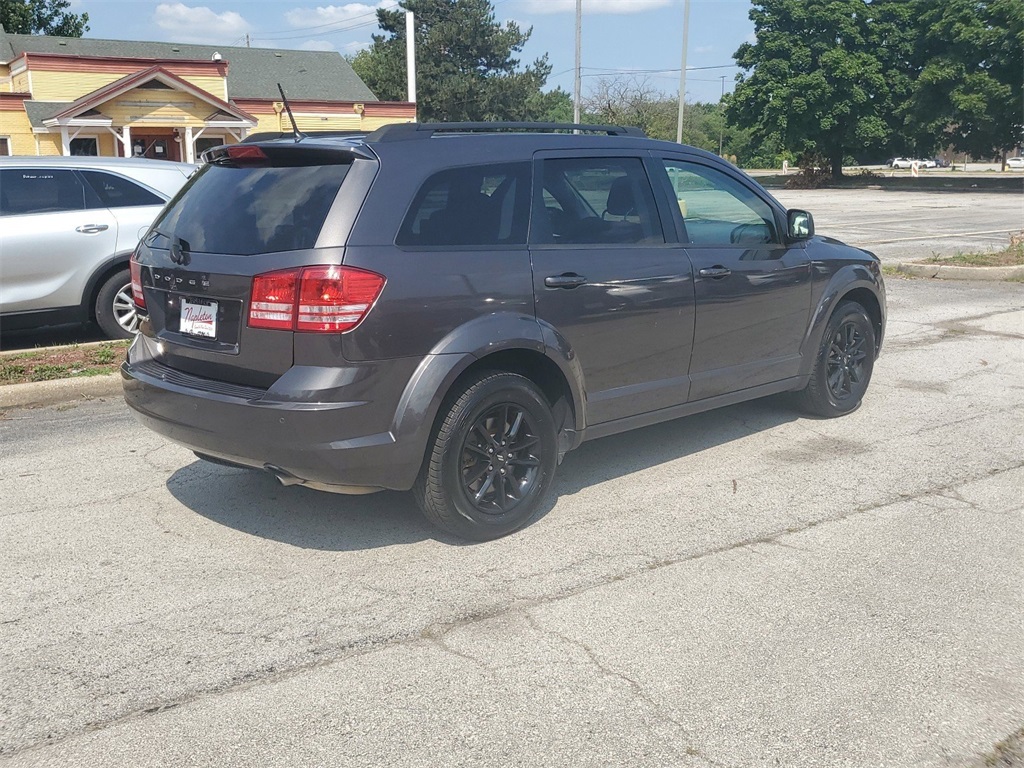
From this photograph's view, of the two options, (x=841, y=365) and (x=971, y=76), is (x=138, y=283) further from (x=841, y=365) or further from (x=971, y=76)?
(x=971, y=76)

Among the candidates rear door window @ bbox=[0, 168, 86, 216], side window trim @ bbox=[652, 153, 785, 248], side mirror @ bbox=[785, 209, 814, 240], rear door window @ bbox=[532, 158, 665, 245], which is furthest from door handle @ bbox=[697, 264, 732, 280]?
rear door window @ bbox=[0, 168, 86, 216]

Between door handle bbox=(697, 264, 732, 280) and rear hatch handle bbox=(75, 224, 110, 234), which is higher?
rear hatch handle bbox=(75, 224, 110, 234)

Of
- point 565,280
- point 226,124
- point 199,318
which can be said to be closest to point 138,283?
point 199,318

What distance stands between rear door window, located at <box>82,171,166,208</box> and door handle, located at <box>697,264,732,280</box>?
545cm

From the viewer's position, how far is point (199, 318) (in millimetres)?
4461

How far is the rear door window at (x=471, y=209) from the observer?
437 cm

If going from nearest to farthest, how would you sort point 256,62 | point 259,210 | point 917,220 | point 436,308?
point 436,308 < point 259,210 < point 917,220 < point 256,62

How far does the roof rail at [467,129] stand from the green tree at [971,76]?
1749 inches

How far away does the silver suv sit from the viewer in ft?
26.9

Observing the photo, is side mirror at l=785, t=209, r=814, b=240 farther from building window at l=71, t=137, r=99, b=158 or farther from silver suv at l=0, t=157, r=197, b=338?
building window at l=71, t=137, r=99, b=158

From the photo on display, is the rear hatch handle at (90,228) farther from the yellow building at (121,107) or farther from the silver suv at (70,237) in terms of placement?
the yellow building at (121,107)

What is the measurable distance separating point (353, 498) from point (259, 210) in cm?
164

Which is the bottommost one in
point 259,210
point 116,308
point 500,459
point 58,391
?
point 58,391

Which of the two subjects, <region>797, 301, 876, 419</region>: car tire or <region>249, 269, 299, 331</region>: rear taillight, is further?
<region>797, 301, 876, 419</region>: car tire
